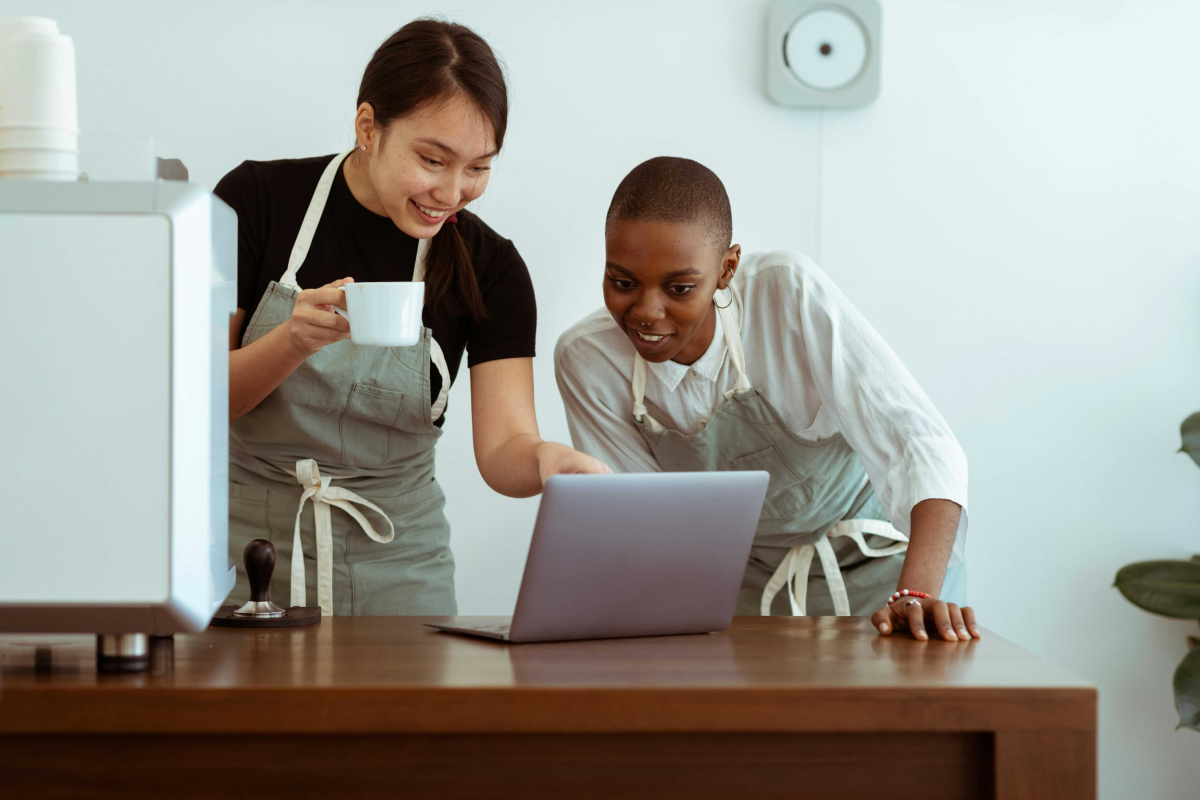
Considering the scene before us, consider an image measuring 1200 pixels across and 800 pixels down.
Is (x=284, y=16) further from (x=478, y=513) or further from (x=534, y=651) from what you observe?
(x=534, y=651)

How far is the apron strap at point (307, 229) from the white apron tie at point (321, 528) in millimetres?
262

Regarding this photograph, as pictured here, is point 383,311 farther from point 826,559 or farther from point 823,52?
point 823,52

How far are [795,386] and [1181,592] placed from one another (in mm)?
1162

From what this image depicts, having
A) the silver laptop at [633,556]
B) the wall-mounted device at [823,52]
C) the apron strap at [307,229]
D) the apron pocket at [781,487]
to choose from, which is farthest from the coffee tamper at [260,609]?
the wall-mounted device at [823,52]

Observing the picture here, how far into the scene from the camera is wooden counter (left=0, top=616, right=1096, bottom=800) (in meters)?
0.71

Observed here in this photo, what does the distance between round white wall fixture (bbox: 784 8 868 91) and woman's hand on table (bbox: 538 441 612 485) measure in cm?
129

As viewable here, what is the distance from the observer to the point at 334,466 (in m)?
1.56

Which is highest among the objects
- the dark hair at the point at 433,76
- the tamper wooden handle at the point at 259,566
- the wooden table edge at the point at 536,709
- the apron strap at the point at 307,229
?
the dark hair at the point at 433,76

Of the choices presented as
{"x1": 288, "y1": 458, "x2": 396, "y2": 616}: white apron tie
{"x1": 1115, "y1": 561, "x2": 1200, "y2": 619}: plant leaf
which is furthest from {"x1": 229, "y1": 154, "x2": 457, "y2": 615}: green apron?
{"x1": 1115, "y1": 561, "x2": 1200, "y2": 619}: plant leaf

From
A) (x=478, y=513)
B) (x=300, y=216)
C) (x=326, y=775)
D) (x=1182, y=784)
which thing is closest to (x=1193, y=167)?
(x=1182, y=784)

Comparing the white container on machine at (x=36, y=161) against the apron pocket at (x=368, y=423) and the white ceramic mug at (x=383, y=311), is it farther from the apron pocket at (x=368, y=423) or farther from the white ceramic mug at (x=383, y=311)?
the apron pocket at (x=368, y=423)

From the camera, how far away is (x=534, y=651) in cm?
90

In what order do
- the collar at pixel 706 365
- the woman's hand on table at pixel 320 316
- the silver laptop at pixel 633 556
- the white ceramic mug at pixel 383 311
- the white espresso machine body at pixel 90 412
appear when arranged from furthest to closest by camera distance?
1. the collar at pixel 706 365
2. the woman's hand on table at pixel 320 316
3. the white ceramic mug at pixel 383 311
4. the silver laptop at pixel 633 556
5. the white espresso machine body at pixel 90 412

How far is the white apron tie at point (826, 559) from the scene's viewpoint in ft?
5.40
